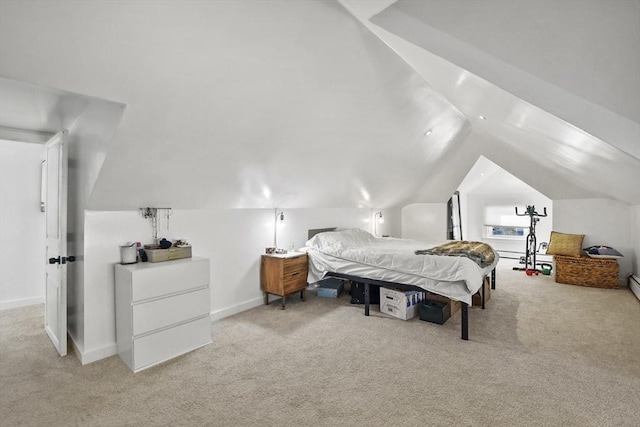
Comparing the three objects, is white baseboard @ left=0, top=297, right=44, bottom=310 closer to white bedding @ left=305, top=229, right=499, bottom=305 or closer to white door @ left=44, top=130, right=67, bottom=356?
white door @ left=44, top=130, right=67, bottom=356

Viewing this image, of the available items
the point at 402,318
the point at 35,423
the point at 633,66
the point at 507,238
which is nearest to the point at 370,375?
the point at 402,318

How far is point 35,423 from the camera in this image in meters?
1.99

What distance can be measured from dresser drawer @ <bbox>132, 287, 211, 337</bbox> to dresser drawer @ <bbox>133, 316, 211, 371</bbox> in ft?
0.22

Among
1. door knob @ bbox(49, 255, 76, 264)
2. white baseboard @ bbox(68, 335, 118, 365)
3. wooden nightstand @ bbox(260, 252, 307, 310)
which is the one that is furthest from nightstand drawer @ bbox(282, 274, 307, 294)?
door knob @ bbox(49, 255, 76, 264)

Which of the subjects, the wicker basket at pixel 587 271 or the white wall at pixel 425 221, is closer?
the wicker basket at pixel 587 271

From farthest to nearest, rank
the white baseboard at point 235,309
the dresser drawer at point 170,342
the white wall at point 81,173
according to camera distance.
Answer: the white baseboard at point 235,309
the dresser drawer at point 170,342
the white wall at point 81,173

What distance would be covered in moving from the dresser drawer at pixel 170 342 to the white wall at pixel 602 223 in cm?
685

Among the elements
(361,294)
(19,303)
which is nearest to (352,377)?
(361,294)

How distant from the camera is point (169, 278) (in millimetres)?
2861

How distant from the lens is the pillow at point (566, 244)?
569 cm

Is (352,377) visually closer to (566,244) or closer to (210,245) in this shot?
(210,245)

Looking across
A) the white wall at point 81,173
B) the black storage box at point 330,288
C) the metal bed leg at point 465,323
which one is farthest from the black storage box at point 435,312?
the white wall at point 81,173

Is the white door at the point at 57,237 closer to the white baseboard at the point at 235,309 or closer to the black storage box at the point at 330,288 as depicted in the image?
the white baseboard at the point at 235,309

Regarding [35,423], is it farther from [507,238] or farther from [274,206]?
[507,238]
